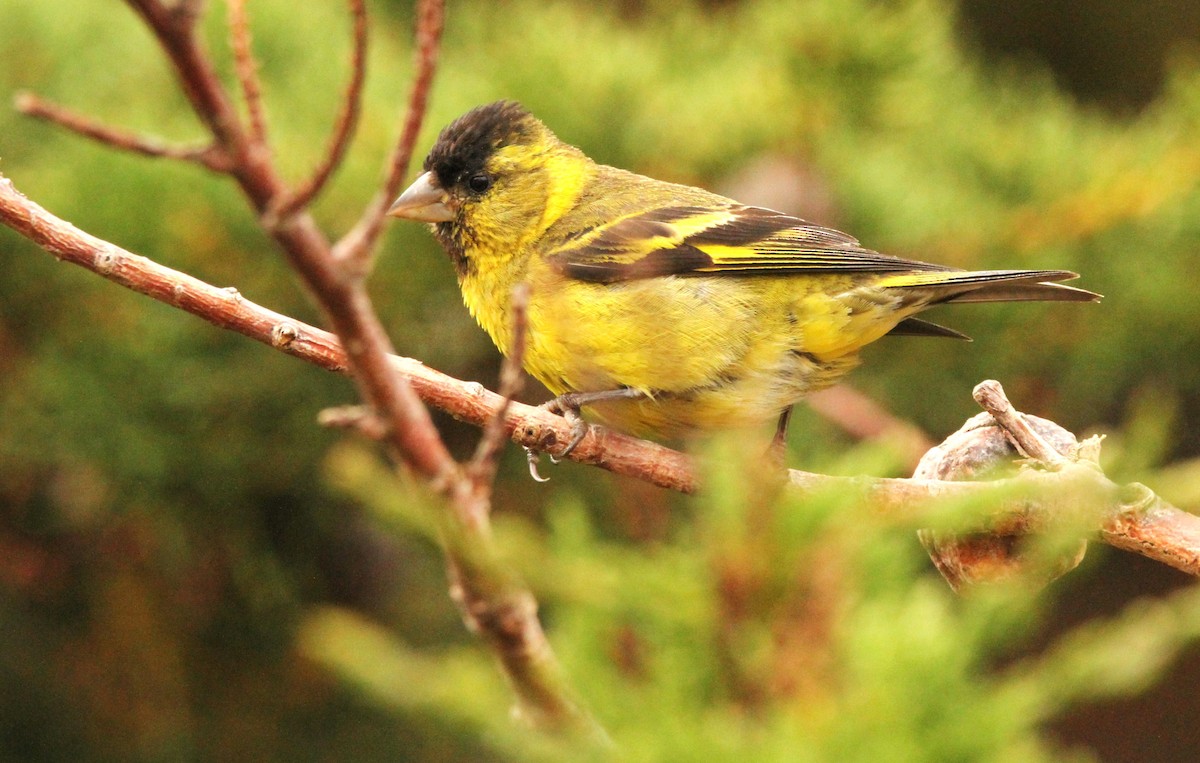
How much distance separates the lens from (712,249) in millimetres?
2660

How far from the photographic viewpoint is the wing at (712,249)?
259 cm

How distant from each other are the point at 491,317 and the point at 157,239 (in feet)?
3.84

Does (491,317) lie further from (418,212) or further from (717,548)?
(717,548)

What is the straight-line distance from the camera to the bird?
8.07 ft

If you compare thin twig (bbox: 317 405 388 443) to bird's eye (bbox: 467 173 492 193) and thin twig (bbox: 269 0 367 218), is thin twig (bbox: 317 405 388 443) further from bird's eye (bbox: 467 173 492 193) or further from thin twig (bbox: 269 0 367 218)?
bird's eye (bbox: 467 173 492 193)

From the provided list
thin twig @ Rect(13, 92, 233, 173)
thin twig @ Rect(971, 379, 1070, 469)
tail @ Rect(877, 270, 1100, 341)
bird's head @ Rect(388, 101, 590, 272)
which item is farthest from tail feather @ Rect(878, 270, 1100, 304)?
thin twig @ Rect(13, 92, 233, 173)

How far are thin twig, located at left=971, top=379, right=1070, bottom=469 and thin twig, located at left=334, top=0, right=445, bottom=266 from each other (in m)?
1.11

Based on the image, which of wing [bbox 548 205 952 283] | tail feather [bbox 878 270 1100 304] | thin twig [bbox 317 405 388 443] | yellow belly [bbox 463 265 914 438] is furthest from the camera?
wing [bbox 548 205 952 283]

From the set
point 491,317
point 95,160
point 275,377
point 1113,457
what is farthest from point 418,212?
point 1113,457

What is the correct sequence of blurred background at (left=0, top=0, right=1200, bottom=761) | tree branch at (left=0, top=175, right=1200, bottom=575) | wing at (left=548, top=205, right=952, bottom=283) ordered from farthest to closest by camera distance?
1. blurred background at (left=0, top=0, right=1200, bottom=761)
2. wing at (left=548, top=205, right=952, bottom=283)
3. tree branch at (left=0, top=175, right=1200, bottom=575)

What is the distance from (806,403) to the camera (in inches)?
138

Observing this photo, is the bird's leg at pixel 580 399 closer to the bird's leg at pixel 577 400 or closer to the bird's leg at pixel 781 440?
the bird's leg at pixel 577 400

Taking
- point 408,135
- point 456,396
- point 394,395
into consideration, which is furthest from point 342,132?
point 456,396

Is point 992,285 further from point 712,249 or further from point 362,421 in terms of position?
point 362,421
